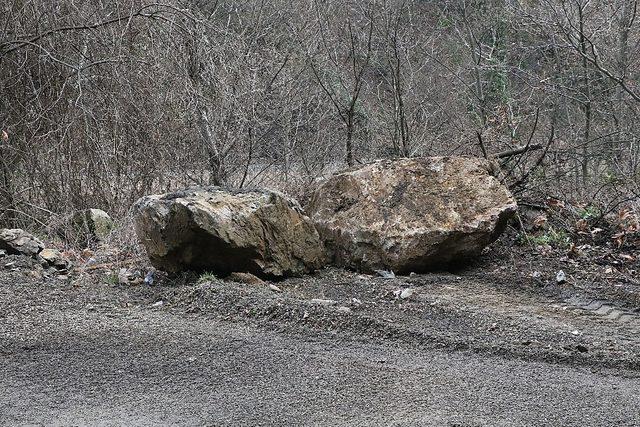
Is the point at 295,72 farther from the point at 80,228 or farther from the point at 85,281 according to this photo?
the point at 85,281

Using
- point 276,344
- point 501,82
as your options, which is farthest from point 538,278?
point 501,82

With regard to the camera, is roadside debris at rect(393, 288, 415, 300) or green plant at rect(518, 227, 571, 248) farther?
green plant at rect(518, 227, 571, 248)

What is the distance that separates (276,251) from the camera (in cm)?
697

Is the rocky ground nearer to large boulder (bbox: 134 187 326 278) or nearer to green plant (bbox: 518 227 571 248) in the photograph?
large boulder (bbox: 134 187 326 278)

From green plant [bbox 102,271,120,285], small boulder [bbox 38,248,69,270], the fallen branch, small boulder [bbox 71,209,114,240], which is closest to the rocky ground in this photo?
green plant [bbox 102,271,120,285]

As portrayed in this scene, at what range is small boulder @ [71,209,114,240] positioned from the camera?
9.09 m

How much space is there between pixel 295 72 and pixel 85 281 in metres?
6.07

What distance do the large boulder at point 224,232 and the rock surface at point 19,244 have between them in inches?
56.9

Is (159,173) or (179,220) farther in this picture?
(159,173)

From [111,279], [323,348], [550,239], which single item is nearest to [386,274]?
[550,239]

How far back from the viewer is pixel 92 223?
930 cm

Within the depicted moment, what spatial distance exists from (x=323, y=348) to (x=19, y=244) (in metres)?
3.99

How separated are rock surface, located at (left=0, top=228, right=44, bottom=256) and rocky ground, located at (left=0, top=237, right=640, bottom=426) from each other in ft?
1.12

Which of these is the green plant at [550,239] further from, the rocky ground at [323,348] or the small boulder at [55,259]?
the small boulder at [55,259]
